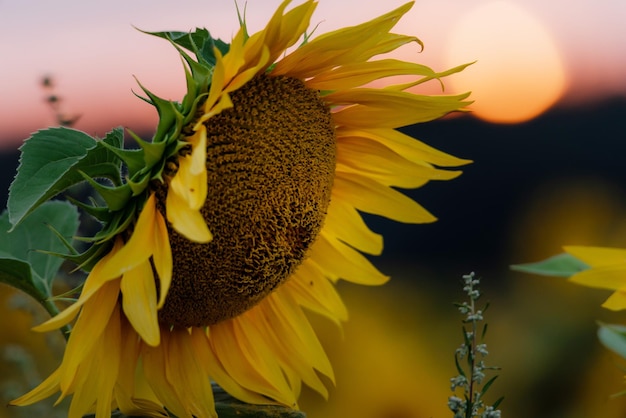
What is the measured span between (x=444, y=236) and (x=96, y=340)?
1859 mm

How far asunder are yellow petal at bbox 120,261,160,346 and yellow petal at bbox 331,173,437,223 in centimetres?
33

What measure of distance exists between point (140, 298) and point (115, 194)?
0.10m

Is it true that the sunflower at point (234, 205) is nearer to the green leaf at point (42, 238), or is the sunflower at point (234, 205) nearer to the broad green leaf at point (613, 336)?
the green leaf at point (42, 238)

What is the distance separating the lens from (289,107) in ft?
2.99

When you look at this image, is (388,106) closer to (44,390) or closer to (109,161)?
(109,161)

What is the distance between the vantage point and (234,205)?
0.85 metres

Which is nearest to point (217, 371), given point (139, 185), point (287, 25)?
point (139, 185)

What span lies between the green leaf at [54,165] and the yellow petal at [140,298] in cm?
10

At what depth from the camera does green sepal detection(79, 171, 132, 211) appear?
83 centimetres

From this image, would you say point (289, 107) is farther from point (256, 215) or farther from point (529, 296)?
point (529, 296)

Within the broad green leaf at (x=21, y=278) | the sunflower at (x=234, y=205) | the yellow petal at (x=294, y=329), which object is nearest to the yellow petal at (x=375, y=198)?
the sunflower at (x=234, y=205)

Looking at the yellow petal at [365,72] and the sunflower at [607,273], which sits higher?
the yellow petal at [365,72]

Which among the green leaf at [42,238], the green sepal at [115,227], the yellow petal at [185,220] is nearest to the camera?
the yellow petal at [185,220]

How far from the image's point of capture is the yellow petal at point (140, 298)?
82 centimetres
